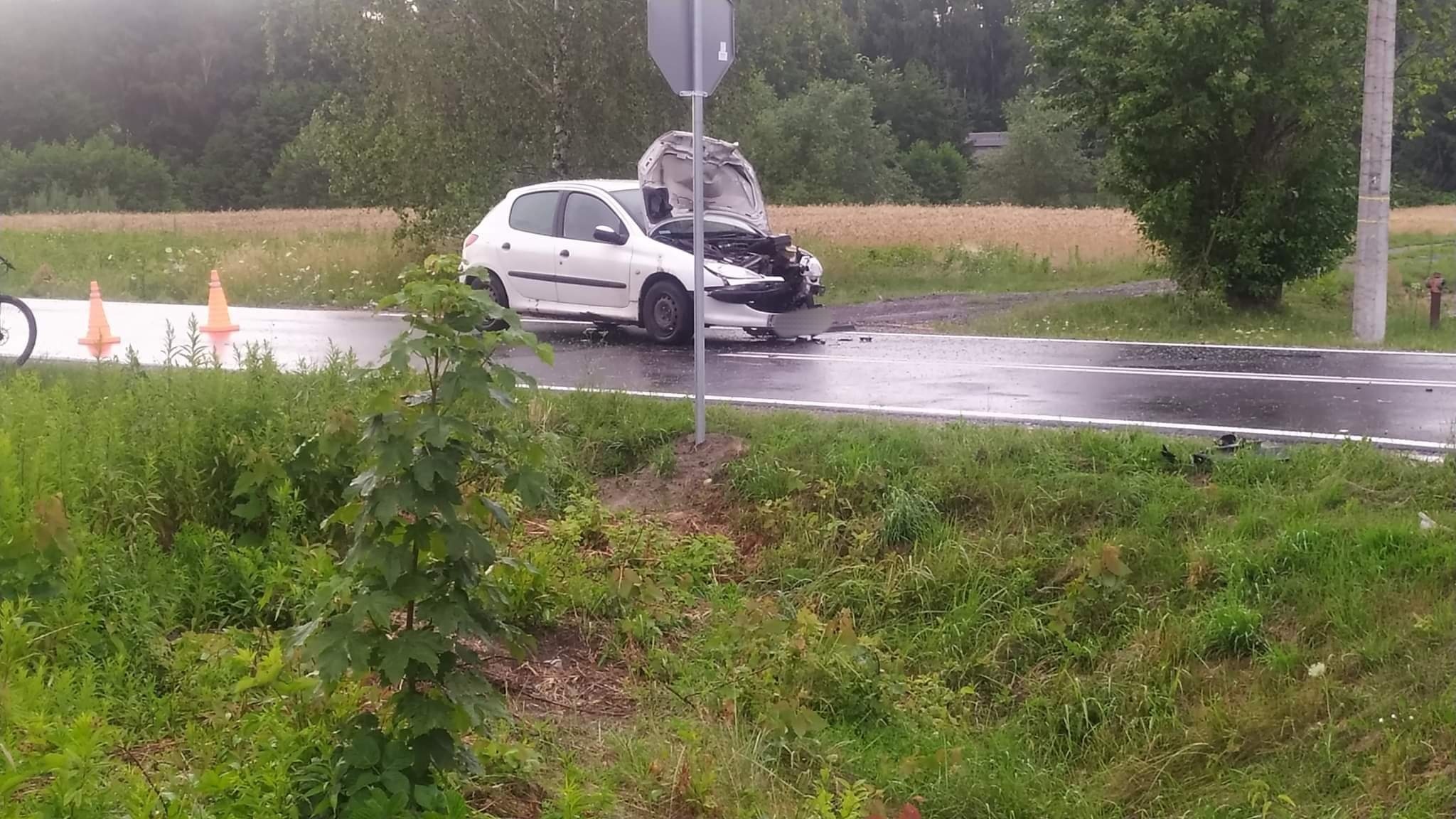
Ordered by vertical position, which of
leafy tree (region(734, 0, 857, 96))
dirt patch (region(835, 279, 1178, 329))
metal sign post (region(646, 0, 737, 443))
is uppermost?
leafy tree (region(734, 0, 857, 96))

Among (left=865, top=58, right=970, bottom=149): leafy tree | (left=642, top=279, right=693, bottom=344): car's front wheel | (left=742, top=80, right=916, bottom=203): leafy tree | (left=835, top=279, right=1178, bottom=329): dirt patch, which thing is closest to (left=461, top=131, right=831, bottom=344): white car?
(left=642, top=279, right=693, bottom=344): car's front wheel

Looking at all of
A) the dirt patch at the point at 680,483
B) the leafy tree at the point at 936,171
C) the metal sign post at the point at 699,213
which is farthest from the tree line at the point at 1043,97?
the leafy tree at the point at 936,171

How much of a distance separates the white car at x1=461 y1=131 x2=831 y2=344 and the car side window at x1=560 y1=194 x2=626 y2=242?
0.01m

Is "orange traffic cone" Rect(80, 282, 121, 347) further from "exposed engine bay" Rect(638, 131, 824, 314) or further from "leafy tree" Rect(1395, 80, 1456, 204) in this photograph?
"leafy tree" Rect(1395, 80, 1456, 204)

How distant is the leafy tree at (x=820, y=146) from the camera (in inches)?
2331

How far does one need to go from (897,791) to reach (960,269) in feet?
59.2

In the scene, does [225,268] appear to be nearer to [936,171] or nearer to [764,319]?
[764,319]

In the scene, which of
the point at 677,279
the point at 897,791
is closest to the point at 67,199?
the point at 677,279

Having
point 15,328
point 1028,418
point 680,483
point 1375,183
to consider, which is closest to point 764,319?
point 1028,418

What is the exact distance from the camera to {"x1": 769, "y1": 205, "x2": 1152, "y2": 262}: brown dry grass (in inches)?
987

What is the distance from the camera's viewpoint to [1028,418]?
8.11 meters

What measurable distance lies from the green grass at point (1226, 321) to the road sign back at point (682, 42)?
24.9ft

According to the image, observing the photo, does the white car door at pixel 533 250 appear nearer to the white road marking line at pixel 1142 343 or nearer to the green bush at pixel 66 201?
the white road marking line at pixel 1142 343

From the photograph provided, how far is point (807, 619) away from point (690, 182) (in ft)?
29.4
